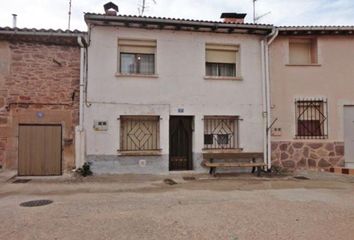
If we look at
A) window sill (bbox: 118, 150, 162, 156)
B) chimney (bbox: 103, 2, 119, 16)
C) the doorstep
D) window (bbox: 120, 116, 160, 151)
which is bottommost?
the doorstep

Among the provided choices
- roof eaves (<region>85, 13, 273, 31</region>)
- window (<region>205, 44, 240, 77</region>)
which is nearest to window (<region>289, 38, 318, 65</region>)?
roof eaves (<region>85, 13, 273, 31</region>)

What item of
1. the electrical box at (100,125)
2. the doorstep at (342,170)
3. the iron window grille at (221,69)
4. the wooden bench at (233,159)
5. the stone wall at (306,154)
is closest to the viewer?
the electrical box at (100,125)

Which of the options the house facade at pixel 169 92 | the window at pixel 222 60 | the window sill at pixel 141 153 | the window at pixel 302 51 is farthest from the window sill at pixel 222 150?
the window at pixel 302 51

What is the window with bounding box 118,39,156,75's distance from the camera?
11.6 m

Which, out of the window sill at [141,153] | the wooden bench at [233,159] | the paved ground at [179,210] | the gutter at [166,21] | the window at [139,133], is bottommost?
the paved ground at [179,210]

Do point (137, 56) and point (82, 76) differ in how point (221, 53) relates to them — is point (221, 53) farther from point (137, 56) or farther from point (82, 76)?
point (82, 76)

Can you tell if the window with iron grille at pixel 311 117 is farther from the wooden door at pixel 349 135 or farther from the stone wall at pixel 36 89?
the stone wall at pixel 36 89

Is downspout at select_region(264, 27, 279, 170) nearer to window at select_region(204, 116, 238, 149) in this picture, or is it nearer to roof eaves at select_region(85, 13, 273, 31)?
roof eaves at select_region(85, 13, 273, 31)

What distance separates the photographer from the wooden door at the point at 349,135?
40.3 feet

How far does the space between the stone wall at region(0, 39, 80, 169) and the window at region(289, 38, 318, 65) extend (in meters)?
8.24

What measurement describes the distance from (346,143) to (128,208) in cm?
950

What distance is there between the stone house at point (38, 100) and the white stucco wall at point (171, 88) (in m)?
0.70

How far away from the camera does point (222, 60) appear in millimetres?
12289

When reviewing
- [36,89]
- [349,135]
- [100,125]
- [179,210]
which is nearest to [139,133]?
[100,125]
